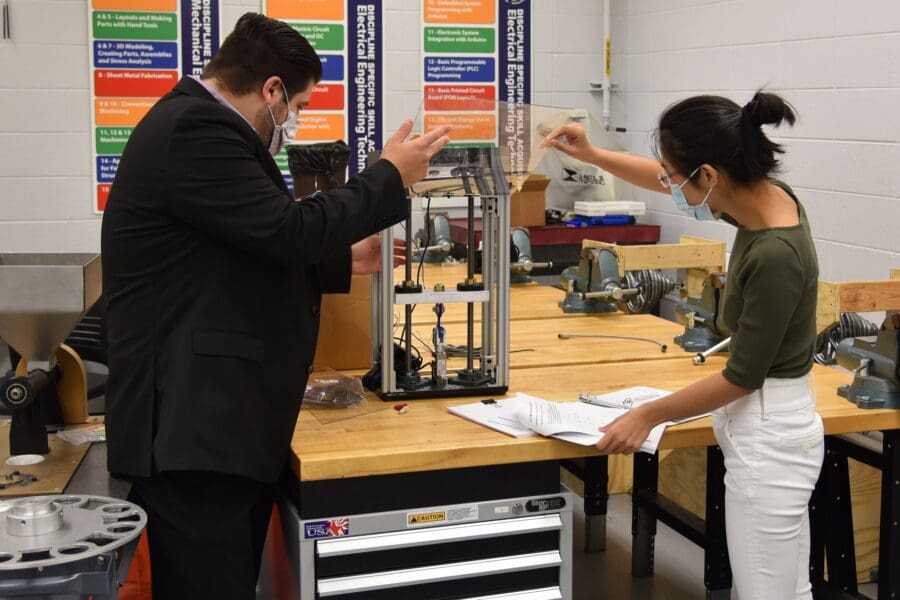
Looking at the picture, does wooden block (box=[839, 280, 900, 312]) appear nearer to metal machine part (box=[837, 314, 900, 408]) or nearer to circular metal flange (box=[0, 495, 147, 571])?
metal machine part (box=[837, 314, 900, 408])

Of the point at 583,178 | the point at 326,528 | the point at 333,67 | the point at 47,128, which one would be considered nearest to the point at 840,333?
the point at 326,528

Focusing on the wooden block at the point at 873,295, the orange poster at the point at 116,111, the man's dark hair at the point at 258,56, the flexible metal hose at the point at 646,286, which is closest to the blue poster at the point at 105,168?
the orange poster at the point at 116,111

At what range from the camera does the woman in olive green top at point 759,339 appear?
1924 millimetres

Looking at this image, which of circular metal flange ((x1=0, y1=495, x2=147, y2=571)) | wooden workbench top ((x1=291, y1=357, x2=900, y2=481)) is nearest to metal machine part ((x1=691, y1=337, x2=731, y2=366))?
wooden workbench top ((x1=291, y1=357, x2=900, y2=481))

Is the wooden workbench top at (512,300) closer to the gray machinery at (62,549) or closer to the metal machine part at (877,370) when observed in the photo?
the metal machine part at (877,370)

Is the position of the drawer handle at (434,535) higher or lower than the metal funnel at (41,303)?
lower

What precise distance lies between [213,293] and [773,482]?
108 cm

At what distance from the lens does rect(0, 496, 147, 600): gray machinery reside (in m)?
1.52

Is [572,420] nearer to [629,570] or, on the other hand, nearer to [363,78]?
[629,570]

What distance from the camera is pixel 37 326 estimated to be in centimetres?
212

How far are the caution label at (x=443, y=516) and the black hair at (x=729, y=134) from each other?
2.61 ft

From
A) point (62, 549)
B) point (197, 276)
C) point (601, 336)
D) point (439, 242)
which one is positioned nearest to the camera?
point (62, 549)

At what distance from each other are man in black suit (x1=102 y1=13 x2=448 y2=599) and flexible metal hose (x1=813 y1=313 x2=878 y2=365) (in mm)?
1764

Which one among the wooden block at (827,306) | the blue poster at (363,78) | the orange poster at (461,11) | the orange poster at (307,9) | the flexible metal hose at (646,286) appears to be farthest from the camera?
the orange poster at (461,11)
